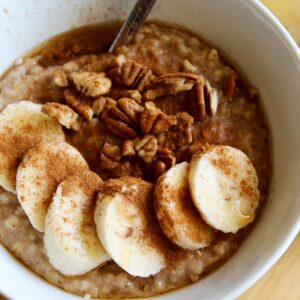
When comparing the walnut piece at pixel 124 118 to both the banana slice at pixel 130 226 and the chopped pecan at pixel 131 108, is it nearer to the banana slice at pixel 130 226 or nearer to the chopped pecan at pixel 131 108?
the chopped pecan at pixel 131 108

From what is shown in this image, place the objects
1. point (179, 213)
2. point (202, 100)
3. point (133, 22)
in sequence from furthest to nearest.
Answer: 1. point (133, 22)
2. point (202, 100)
3. point (179, 213)

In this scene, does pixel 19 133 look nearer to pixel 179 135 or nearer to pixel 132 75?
pixel 132 75

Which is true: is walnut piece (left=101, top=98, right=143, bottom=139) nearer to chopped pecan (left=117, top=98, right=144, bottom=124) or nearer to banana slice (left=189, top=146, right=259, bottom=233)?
chopped pecan (left=117, top=98, right=144, bottom=124)

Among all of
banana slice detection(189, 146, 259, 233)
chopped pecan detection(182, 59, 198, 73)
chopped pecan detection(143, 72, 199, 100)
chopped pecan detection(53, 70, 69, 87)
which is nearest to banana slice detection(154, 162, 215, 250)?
banana slice detection(189, 146, 259, 233)

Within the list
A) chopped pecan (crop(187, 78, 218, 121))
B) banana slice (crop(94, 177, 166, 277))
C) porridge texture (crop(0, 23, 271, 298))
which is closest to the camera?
banana slice (crop(94, 177, 166, 277))

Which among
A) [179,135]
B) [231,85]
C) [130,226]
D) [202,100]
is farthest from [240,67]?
[130,226]

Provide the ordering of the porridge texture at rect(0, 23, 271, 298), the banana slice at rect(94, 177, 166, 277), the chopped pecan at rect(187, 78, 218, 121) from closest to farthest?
1. the banana slice at rect(94, 177, 166, 277)
2. the porridge texture at rect(0, 23, 271, 298)
3. the chopped pecan at rect(187, 78, 218, 121)
